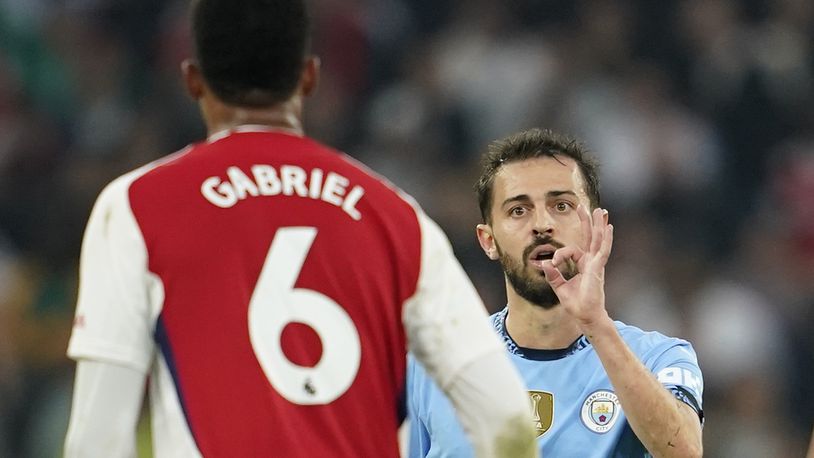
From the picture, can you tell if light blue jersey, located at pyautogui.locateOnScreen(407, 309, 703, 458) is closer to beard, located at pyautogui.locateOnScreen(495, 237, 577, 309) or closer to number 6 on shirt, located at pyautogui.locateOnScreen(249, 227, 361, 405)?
beard, located at pyautogui.locateOnScreen(495, 237, 577, 309)

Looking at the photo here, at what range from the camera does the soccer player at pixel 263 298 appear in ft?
9.78

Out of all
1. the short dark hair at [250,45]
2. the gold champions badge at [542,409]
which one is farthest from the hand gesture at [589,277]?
the short dark hair at [250,45]

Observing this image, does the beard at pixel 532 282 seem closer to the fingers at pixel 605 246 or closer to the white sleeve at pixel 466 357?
the fingers at pixel 605 246

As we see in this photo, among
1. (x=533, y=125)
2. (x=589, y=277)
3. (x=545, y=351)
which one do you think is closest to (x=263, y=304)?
(x=589, y=277)

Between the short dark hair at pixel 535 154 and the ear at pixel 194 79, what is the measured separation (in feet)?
6.90

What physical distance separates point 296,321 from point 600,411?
1889mm

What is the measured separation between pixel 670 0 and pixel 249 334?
1003cm

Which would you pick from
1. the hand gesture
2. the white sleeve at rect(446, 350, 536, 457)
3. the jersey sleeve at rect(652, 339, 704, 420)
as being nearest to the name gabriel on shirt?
the white sleeve at rect(446, 350, 536, 457)

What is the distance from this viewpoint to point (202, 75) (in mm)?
3123

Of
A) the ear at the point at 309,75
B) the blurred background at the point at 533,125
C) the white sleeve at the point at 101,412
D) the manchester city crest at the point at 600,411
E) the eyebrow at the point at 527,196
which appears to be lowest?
the white sleeve at the point at 101,412

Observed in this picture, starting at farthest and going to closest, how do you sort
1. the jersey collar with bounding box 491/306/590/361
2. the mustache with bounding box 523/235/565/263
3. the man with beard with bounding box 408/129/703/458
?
the jersey collar with bounding box 491/306/590/361 < the mustache with bounding box 523/235/565/263 < the man with beard with bounding box 408/129/703/458

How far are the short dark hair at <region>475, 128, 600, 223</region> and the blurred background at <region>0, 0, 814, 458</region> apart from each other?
5174 mm

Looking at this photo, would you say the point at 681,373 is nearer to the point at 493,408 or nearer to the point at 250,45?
the point at 493,408

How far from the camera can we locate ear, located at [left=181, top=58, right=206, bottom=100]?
10.3 feet
